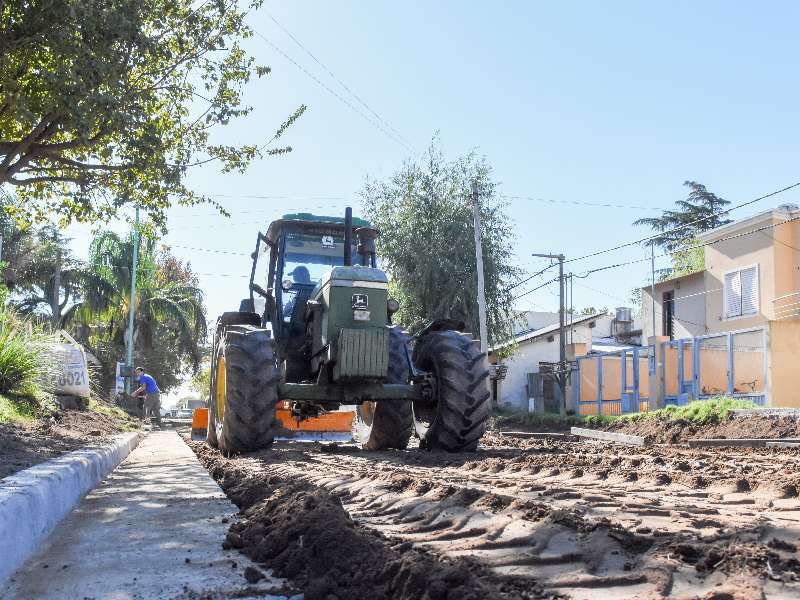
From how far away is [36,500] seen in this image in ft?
14.7

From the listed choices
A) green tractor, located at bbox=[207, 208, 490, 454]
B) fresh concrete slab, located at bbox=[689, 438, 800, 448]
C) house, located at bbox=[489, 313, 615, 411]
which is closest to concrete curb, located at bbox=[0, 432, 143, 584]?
green tractor, located at bbox=[207, 208, 490, 454]

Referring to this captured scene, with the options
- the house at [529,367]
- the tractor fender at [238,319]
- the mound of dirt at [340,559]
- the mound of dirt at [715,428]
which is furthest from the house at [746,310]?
the mound of dirt at [340,559]

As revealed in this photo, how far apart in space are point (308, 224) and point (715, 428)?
960 centimetres

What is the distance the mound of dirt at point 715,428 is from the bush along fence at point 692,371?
10.5 ft

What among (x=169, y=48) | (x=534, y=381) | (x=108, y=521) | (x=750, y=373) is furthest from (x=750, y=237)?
(x=108, y=521)

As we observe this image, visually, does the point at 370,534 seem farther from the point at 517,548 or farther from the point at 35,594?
the point at 35,594

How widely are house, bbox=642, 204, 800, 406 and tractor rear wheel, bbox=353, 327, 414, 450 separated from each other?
12293 mm

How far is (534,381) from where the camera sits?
4081 cm

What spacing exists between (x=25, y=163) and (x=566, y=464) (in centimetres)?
906

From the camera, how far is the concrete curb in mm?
3812

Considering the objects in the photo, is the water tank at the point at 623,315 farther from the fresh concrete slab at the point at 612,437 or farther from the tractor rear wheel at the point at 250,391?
the tractor rear wheel at the point at 250,391

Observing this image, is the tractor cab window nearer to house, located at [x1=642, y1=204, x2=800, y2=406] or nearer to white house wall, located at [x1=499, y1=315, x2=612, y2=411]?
house, located at [x1=642, y1=204, x2=800, y2=406]

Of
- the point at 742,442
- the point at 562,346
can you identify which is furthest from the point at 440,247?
the point at 742,442

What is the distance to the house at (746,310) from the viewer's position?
65.6 ft
